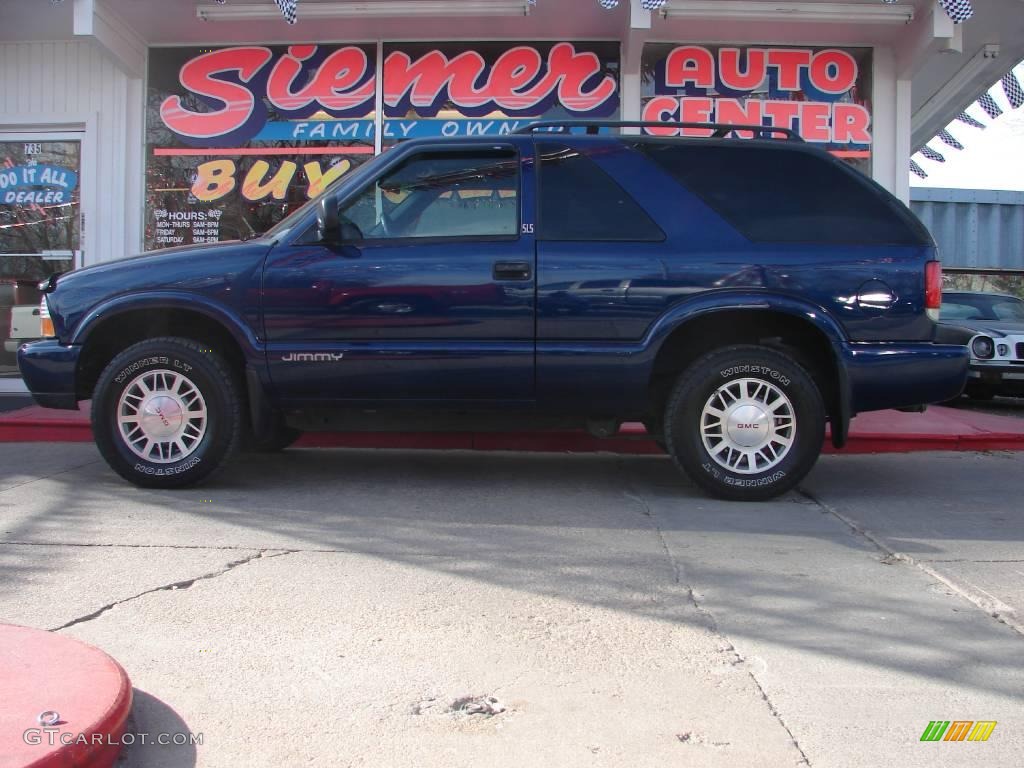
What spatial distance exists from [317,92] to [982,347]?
25.7 ft

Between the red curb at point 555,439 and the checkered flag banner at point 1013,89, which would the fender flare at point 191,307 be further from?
the checkered flag banner at point 1013,89

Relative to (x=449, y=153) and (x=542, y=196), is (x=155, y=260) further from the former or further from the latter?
(x=542, y=196)

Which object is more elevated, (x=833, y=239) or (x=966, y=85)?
(x=966, y=85)

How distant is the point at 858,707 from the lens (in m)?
2.73

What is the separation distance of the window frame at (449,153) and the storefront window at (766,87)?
4.31 m

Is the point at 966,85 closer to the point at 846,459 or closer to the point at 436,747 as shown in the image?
the point at 846,459

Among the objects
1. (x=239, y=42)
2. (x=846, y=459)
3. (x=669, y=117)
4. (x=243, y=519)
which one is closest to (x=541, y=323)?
(x=243, y=519)

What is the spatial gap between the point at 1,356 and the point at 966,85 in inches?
451

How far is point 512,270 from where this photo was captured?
16.8 feet

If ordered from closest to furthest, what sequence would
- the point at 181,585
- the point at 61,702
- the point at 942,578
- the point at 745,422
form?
the point at 61,702
the point at 181,585
the point at 942,578
the point at 745,422

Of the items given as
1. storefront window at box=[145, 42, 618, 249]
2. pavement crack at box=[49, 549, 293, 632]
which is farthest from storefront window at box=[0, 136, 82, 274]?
pavement crack at box=[49, 549, 293, 632]

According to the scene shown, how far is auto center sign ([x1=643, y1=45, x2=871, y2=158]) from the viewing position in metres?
9.24

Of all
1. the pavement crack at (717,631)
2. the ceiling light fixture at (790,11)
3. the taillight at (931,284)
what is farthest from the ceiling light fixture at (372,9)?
the pavement crack at (717,631)

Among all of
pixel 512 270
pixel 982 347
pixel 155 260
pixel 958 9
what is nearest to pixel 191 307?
pixel 155 260
